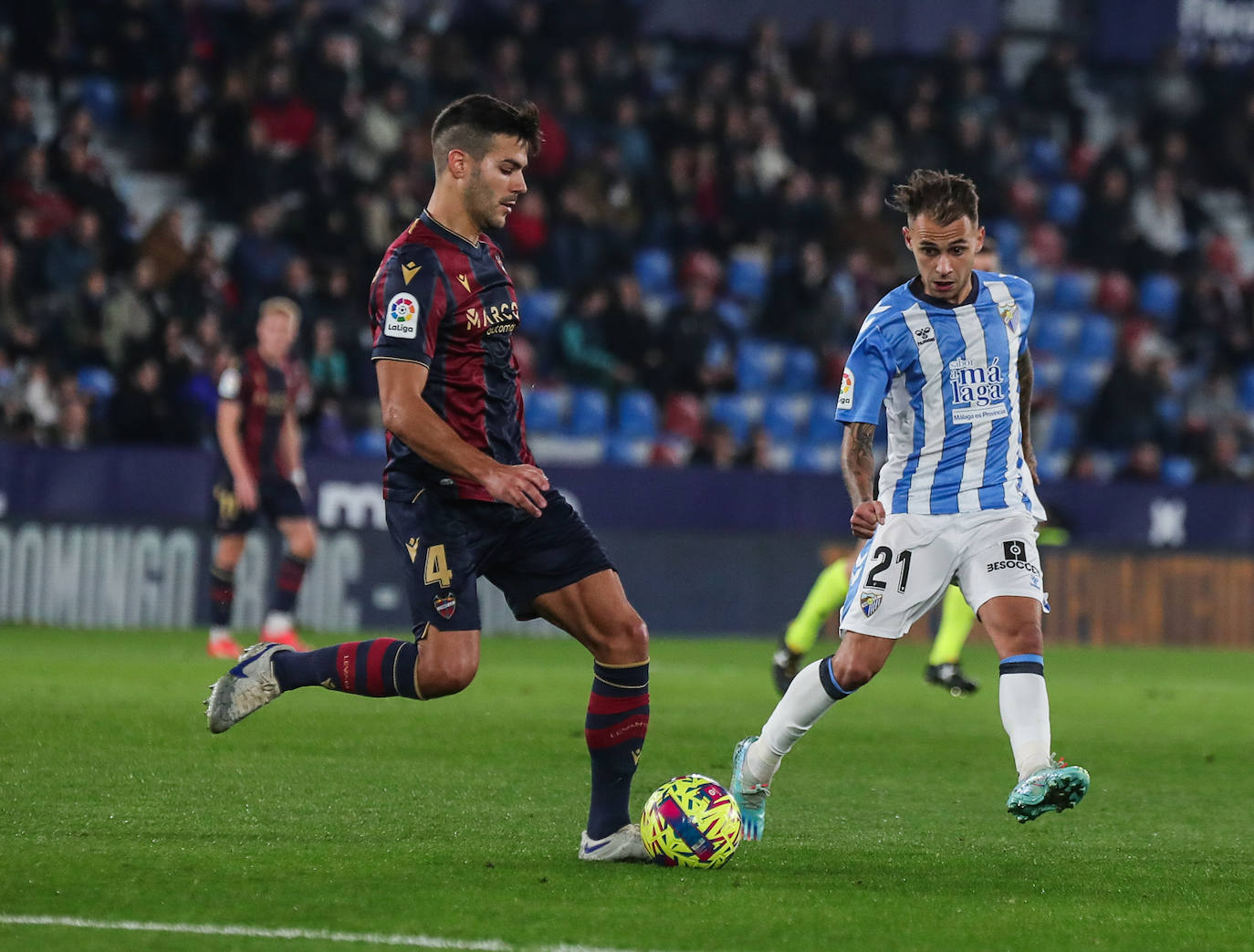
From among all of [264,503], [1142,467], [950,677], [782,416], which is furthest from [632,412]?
[950,677]

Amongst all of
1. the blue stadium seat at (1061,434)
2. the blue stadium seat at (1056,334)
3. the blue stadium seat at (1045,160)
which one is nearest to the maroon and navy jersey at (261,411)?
the blue stadium seat at (1061,434)

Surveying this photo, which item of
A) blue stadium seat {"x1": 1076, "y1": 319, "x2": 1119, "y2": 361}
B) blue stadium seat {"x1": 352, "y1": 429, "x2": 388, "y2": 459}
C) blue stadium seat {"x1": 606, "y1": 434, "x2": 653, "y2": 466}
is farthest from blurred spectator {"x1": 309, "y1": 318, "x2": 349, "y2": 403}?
blue stadium seat {"x1": 1076, "y1": 319, "x2": 1119, "y2": 361}

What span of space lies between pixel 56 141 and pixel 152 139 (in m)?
1.55

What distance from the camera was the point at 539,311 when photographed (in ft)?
64.0

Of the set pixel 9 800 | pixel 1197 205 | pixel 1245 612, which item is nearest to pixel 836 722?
pixel 9 800

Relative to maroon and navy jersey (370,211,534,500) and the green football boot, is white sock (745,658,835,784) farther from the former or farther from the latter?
maroon and navy jersey (370,211,534,500)

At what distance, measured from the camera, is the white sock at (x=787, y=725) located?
6.36 meters

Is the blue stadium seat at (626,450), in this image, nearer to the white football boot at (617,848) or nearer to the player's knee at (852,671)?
the player's knee at (852,671)

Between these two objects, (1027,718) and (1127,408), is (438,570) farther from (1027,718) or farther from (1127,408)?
(1127,408)

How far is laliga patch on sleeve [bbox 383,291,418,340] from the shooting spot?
551 centimetres

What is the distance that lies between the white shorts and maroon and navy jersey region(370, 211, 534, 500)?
1351 millimetres

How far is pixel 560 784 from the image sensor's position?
24.3ft

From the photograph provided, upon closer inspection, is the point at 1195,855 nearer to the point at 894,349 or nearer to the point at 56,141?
the point at 894,349

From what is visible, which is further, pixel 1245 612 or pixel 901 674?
pixel 1245 612
